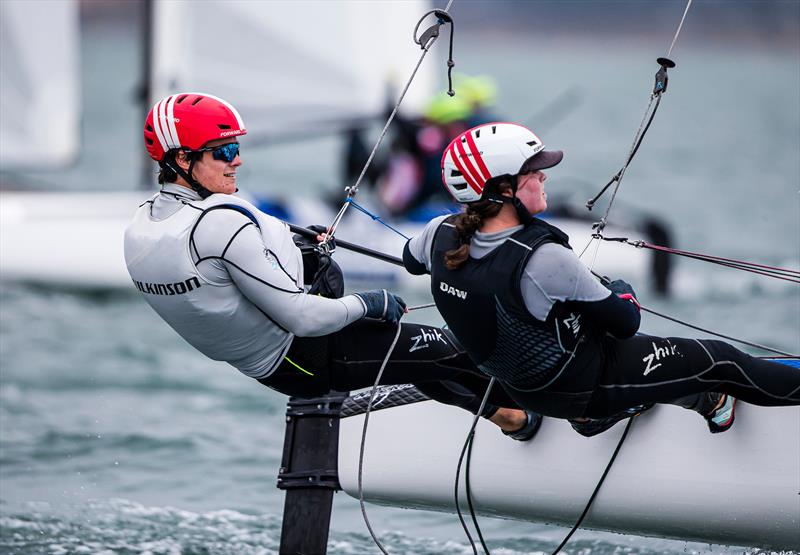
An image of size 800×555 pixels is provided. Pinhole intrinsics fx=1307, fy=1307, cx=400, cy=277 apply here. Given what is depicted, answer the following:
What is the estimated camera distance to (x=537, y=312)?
3.18 meters

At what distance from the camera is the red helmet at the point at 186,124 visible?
3.31 m

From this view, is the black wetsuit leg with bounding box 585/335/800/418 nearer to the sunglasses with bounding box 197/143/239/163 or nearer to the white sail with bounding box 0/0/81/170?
the sunglasses with bounding box 197/143/239/163

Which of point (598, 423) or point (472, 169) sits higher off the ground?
point (472, 169)

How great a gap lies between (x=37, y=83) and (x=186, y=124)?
8109 millimetres

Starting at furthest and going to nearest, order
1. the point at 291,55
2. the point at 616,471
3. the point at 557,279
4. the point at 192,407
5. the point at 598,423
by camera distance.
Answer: the point at 291,55 → the point at 192,407 → the point at 616,471 → the point at 598,423 → the point at 557,279

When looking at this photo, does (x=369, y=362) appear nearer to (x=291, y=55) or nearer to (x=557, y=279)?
(x=557, y=279)

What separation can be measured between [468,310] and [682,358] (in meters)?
0.62

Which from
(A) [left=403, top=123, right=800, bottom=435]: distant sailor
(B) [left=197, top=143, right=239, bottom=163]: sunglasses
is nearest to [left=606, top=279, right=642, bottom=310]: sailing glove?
(A) [left=403, top=123, right=800, bottom=435]: distant sailor

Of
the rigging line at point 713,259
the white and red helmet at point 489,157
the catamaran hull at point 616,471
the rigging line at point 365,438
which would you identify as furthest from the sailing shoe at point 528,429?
the white and red helmet at point 489,157

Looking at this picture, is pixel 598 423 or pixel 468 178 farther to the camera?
pixel 598 423

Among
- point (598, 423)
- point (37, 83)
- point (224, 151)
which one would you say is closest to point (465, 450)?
point (598, 423)

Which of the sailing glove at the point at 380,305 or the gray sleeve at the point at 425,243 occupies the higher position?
the gray sleeve at the point at 425,243

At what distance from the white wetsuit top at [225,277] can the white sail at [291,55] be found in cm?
742

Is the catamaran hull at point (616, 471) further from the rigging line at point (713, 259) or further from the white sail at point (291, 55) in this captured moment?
the white sail at point (291, 55)
